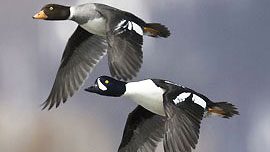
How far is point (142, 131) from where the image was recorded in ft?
19.1

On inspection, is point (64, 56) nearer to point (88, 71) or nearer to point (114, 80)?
point (88, 71)

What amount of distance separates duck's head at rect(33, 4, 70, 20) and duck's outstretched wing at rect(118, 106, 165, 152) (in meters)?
0.97

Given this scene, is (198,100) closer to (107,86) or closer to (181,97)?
(181,97)

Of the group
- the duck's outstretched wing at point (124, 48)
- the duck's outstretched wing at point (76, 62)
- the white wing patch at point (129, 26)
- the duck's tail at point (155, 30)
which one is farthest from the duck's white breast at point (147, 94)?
the duck's outstretched wing at point (76, 62)

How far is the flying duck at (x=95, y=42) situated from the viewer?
553 centimetres

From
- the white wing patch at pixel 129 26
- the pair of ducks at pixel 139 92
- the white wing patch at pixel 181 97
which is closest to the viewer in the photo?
the pair of ducks at pixel 139 92

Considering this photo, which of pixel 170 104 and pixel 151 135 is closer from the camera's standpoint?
pixel 170 104

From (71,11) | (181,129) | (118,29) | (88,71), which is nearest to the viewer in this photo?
(181,129)

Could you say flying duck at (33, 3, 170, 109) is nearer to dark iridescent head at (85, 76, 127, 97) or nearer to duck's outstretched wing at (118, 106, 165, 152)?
dark iridescent head at (85, 76, 127, 97)

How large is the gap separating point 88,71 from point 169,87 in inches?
64.3

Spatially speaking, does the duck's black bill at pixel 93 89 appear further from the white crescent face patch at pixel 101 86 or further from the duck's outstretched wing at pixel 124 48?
the duck's outstretched wing at pixel 124 48

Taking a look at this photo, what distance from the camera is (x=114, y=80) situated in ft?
18.2

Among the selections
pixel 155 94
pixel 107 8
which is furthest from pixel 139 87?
pixel 107 8

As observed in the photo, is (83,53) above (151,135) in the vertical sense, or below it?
above
